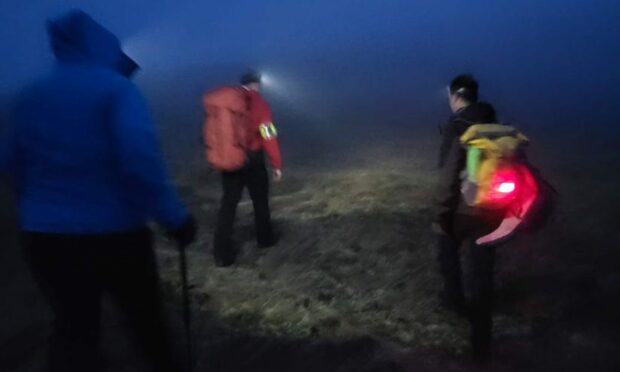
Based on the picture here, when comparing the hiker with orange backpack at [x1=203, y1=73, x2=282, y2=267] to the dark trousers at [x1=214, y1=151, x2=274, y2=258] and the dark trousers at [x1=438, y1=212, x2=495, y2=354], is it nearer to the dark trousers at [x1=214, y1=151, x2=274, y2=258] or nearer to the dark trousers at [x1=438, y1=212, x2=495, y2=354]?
the dark trousers at [x1=214, y1=151, x2=274, y2=258]

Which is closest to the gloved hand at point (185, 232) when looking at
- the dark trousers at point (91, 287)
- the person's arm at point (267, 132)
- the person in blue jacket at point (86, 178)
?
the person in blue jacket at point (86, 178)

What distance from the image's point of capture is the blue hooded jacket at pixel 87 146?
7.52ft

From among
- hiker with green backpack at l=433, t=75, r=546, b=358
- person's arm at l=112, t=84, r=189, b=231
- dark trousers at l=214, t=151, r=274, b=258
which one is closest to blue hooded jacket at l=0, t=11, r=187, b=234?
person's arm at l=112, t=84, r=189, b=231

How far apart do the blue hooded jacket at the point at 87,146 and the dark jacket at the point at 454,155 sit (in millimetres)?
1544

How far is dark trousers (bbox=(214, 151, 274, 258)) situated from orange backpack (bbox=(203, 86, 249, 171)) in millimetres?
203

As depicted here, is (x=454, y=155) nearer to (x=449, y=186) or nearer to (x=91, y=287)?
(x=449, y=186)

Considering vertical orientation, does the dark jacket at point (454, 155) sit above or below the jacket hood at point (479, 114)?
below

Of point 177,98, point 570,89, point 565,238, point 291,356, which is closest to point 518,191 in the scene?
point 291,356

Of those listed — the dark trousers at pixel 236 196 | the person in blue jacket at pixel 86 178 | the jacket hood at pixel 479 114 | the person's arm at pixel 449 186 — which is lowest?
the dark trousers at pixel 236 196

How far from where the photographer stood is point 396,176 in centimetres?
789

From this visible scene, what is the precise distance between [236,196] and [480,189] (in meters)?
2.20

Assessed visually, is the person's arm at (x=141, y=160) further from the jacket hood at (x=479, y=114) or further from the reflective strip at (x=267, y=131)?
the reflective strip at (x=267, y=131)

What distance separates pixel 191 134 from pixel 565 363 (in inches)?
238

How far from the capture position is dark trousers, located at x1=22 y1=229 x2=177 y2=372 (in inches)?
93.8
